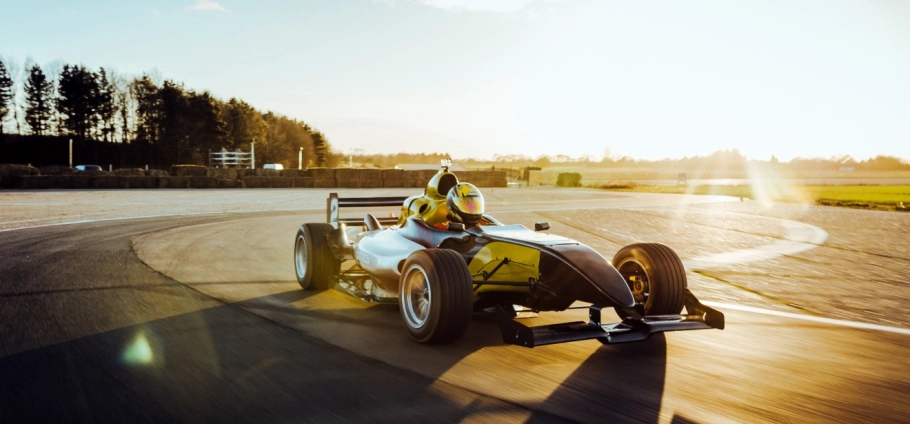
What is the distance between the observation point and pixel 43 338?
5.02 meters

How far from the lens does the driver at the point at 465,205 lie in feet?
19.6

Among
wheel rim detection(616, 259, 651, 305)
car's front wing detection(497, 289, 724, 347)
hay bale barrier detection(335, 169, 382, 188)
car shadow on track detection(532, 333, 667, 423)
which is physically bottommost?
car shadow on track detection(532, 333, 667, 423)

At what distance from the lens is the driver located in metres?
5.96

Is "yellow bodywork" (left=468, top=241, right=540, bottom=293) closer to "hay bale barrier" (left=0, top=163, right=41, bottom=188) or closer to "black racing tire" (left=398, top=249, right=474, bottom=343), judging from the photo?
"black racing tire" (left=398, top=249, right=474, bottom=343)

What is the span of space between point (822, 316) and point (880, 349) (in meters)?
1.38

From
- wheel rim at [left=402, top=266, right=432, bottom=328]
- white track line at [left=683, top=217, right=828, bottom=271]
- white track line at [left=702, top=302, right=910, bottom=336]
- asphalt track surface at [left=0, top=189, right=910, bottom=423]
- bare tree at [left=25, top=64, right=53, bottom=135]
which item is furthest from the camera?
bare tree at [left=25, top=64, right=53, bottom=135]

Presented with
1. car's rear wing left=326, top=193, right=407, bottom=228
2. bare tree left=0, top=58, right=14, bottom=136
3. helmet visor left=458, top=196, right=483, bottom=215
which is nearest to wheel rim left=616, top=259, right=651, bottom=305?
helmet visor left=458, top=196, right=483, bottom=215

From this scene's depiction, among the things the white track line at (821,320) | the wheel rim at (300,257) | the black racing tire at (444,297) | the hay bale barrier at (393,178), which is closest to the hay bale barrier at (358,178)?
the hay bale barrier at (393,178)

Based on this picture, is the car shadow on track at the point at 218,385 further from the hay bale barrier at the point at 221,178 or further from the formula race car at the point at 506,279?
the hay bale barrier at the point at 221,178

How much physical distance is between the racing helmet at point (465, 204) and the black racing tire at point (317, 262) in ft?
6.32

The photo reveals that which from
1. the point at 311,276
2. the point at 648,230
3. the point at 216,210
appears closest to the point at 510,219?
the point at 648,230

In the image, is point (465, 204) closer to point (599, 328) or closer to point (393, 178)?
point (599, 328)

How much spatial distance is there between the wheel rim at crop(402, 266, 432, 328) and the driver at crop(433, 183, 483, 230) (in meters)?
0.89

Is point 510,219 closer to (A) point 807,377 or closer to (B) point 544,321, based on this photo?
(B) point 544,321
